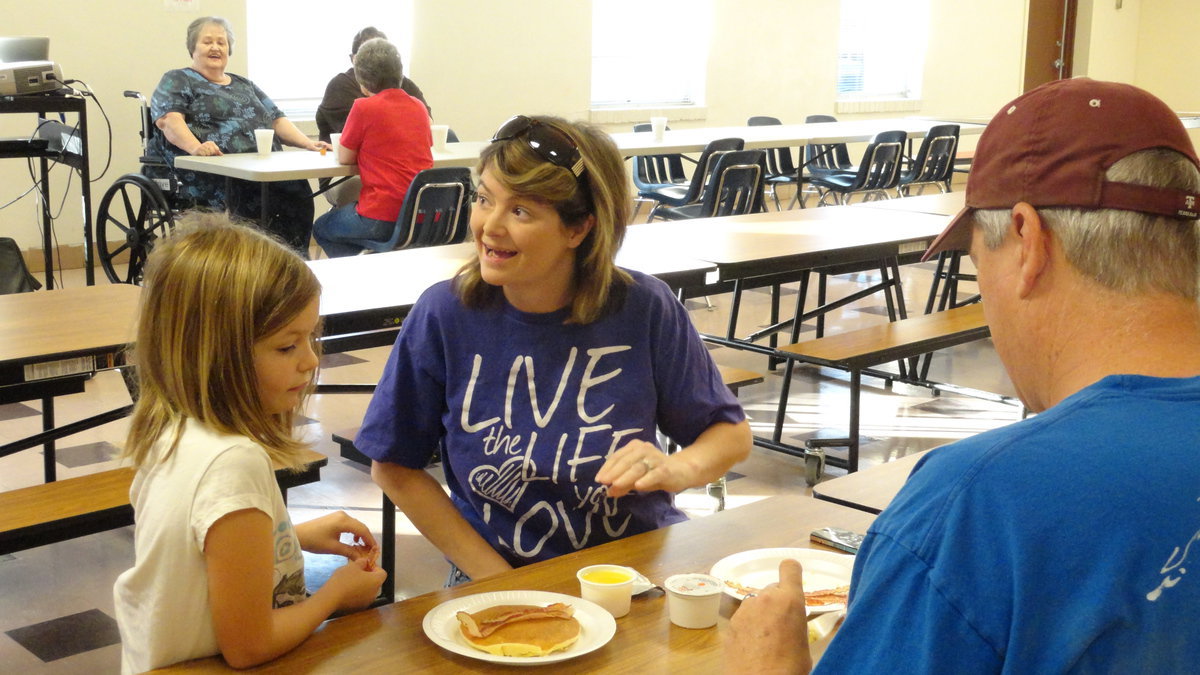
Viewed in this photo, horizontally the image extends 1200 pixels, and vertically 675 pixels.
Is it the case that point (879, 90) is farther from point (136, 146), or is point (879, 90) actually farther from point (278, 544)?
point (278, 544)

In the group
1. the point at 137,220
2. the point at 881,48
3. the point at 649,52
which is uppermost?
the point at 881,48

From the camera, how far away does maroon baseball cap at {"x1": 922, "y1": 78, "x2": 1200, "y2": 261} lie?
2.86 ft

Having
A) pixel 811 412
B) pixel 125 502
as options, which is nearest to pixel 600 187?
pixel 125 502

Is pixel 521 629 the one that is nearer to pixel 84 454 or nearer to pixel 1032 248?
pixel 1032 248

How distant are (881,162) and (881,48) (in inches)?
189

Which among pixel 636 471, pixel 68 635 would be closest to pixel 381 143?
pixel 68 635

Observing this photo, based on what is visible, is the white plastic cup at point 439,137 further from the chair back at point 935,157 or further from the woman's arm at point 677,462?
the woman's arm at point 677,462

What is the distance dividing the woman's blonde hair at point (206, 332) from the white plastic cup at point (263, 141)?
4486 mm

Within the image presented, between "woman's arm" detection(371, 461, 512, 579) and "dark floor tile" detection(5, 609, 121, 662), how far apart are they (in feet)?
3.89

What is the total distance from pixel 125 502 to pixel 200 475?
3.81ft

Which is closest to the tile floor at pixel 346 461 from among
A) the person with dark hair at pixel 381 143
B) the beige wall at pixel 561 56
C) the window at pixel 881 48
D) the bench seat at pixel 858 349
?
the bench seat at pixel 858 349

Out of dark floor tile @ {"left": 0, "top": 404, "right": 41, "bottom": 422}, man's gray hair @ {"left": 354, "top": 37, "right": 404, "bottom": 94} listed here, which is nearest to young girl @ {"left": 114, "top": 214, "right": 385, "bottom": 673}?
dark floor tile @ {"left": 0, "top": 404, "right": 41, "bottom": 422}

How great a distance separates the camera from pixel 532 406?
68.1 inches

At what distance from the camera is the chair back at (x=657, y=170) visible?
8.20 m
